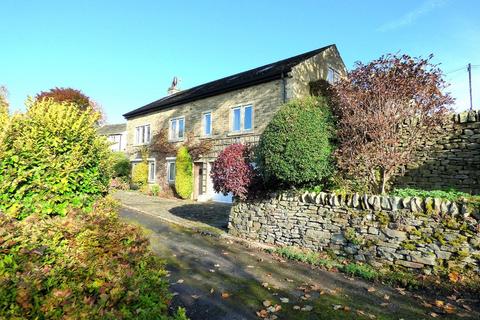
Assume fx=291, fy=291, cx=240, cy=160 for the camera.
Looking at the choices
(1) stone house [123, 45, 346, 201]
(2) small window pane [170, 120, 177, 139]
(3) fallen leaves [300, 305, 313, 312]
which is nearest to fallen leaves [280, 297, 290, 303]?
(3) fallen leaves [300, 305, 313, 312]

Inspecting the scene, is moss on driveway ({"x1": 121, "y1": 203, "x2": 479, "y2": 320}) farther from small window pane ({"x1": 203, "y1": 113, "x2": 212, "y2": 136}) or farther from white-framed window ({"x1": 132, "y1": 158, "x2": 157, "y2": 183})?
white-framed window ({"x1": 132, "y1": 158, "x2": 157, "y2": 183})

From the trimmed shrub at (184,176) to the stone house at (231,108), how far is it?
16.7 inches

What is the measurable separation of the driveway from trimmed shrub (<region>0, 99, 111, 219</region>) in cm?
265

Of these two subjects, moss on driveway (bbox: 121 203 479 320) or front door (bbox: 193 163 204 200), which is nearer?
moss on driveway (bbox: 121 203 479 320)

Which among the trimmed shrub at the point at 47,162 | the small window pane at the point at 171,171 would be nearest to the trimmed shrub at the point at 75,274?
the trimmed shrub at the point at 47,162

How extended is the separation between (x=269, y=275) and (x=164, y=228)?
18.5 ft

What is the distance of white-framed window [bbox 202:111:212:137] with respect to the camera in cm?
1950

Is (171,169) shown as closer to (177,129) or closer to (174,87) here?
(177,129)

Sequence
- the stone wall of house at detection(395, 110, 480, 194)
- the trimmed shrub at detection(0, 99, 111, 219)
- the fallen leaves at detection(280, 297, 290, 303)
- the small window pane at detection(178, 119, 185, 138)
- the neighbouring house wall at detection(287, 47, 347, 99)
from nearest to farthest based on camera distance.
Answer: the trimmed shrub at detection(0, 99, 111, 219) → the fallen leaves at detection(280, 297, 290, 303) → the stone wall of house at detection(395, 110, 480, 194) → the neighbouring house wall at detection(287, 47, 347, 99) → the small window pane at detection(178, 119, 185, 138)

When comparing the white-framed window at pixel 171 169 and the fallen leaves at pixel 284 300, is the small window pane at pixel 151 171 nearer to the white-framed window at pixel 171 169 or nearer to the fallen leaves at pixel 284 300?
the white-framed window at pixel 171 169

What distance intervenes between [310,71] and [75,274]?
53.4 ft

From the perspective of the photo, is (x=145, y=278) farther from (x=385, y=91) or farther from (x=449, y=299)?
(x=385, y=91)

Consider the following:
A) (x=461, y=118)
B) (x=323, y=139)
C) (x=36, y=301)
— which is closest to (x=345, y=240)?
(x=323, y=139)

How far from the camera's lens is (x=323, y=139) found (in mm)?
8961
